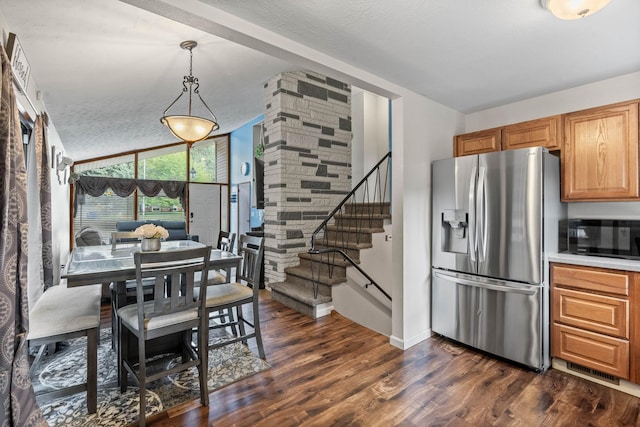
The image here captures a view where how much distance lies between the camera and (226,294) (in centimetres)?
253

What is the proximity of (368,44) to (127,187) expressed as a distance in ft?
24.7

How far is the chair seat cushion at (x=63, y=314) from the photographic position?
74.6 inches

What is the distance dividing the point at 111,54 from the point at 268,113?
217cm

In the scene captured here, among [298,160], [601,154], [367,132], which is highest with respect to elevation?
[367,132]

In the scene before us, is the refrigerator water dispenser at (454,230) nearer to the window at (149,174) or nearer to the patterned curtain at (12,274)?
the patterned curtain at (12,274)

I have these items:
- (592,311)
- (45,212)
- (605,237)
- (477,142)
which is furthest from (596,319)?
(45,212)

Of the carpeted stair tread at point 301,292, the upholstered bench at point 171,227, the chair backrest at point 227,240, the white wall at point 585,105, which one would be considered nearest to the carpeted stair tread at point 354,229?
the carpeted stair tread at point 301,292

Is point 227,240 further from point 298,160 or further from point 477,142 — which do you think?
point 477,142

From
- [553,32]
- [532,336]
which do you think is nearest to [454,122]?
[553,32]

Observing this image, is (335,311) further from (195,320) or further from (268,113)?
(268,113)

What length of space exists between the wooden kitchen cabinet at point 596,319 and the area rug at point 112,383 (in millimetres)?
2342

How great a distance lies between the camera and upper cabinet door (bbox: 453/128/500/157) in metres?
2.96

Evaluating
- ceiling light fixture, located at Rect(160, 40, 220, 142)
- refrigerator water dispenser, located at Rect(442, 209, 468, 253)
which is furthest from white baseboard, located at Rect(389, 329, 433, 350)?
ceiling light fixture, located at Rect(160, 40, 220, 142)

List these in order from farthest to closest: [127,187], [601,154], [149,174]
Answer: [149,174] → [127,187] → [601,154]
